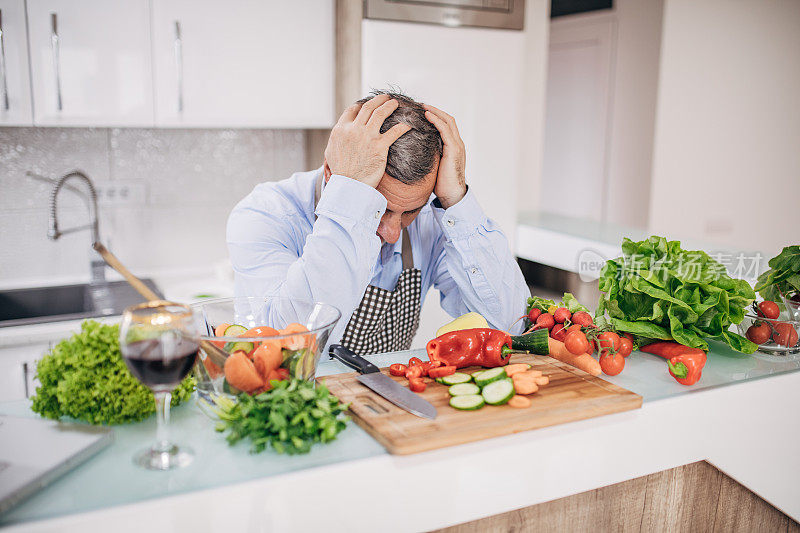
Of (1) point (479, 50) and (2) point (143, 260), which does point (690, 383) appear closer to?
(1) point (479, 50)

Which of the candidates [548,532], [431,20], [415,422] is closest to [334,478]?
[415,422]

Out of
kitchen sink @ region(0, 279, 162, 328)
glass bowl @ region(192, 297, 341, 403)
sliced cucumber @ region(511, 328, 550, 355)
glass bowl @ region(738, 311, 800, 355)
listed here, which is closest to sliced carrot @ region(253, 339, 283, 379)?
glass bowl @ region(192, 297, 341, 403)

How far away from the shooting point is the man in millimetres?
1422

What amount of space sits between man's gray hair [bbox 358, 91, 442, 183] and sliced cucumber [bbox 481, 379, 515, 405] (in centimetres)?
55

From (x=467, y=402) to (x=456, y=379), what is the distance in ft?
0.33

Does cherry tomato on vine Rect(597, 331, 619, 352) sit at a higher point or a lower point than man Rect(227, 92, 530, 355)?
lower

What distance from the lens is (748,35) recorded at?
14.6ft

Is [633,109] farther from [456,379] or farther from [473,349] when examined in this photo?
[456,379]

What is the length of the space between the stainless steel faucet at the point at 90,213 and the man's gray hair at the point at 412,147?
1.72 meters

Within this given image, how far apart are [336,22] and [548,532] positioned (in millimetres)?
2311

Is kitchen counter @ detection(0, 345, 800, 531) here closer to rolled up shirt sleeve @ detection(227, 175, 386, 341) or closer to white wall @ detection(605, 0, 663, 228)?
rolled up shirt sleeve @ detection(227, 175, 386, 341)

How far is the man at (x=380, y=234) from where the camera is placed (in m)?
1.42

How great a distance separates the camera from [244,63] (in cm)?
275

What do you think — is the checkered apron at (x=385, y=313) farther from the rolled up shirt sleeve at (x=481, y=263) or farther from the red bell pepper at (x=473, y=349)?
the red bell pepper at (x=473, y=349)
